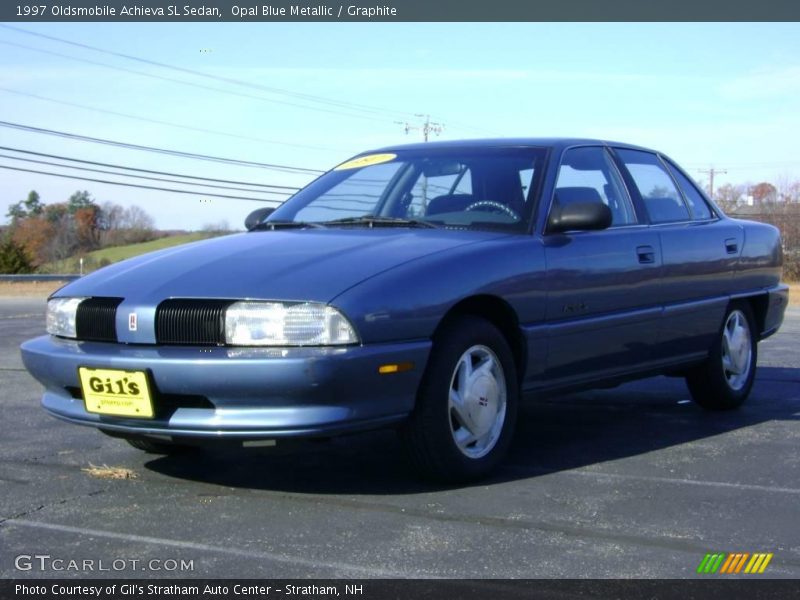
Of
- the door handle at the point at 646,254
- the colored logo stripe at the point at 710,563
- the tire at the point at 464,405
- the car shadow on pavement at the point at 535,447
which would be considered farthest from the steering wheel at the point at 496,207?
the colored logo stripe at the point at 710,563

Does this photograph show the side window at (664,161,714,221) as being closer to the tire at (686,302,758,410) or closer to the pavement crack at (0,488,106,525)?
Answer: the tire at (686,302,758,410)

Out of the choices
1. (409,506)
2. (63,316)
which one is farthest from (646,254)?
(63,316)

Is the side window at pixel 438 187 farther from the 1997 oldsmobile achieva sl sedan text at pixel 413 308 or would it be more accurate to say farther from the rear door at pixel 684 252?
the rear door at pixel 684 252

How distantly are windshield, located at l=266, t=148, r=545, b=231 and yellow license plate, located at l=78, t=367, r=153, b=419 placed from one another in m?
1.55

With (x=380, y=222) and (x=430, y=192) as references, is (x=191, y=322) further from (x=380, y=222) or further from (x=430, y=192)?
(x=430, y=192)

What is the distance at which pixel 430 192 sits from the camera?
5594mm

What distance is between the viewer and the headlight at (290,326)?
407 cm

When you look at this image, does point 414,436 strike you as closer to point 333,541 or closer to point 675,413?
point 333,541

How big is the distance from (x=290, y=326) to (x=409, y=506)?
85 centimetres

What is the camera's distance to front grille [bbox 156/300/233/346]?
414cm

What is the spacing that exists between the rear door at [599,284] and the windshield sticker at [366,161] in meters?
1.00

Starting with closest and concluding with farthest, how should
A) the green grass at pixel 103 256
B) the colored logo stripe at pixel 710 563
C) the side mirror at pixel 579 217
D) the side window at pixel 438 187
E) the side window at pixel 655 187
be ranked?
1. the colored logo stripe at pixel 710 563
2. the side mirror at pixel 579 217
3. the side window at pixel 438 187
4. the side window at pixel 655 187
5. the green grass at pixel 103 256

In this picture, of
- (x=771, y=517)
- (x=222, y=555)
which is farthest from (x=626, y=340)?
(x=222, y=555)

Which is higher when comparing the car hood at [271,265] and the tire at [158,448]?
the car hood at [271,265]
